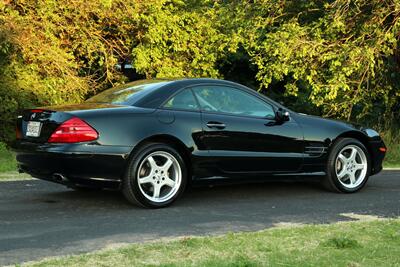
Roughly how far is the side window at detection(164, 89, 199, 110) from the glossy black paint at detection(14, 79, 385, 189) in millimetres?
70

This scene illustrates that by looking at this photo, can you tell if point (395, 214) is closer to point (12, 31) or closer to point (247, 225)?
point (247, 225)

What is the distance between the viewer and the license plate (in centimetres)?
662

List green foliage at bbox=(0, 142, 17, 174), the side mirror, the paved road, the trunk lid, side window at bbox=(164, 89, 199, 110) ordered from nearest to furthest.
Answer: the paved road < the trunk lid < side window at bbox=(164, 89, 199, 110) < the side mirror < green foliage at bbox=(0, 142, 17, 174)

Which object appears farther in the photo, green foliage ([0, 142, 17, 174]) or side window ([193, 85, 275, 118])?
green foliage ([0, 142, 17, 174])

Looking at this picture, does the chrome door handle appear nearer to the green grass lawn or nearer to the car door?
the car door

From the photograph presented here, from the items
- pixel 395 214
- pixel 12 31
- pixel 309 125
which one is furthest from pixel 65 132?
pixel 12 31

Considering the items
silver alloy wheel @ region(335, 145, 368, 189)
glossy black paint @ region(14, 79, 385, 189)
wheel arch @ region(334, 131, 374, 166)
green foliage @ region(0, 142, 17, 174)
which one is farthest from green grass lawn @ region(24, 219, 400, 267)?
green foliage @ region(0, 142, 17, 174)

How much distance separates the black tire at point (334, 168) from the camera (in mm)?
7855

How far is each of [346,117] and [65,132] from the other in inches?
365

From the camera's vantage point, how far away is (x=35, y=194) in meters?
7.63

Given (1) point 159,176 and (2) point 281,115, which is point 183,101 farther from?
(2) point 281,115

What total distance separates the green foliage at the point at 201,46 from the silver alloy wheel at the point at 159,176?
6.84 metres

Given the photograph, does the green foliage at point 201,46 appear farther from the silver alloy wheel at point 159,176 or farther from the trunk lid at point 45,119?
the trunk lid at point 45,119

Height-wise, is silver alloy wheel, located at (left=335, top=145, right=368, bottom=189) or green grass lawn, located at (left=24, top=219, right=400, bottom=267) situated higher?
silver alloy wheel, located at (left=335, top=145, right=368, bottom=189)
